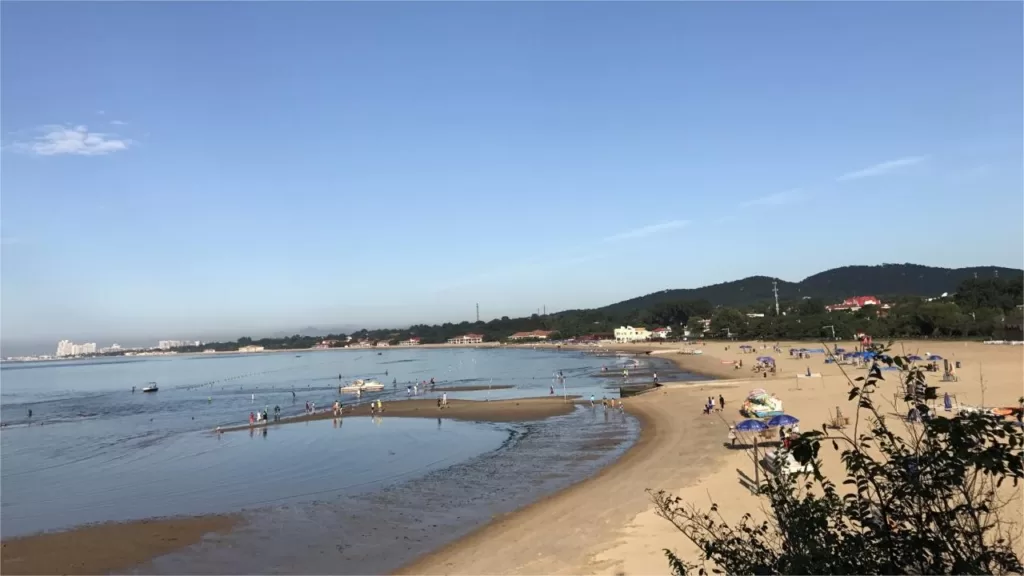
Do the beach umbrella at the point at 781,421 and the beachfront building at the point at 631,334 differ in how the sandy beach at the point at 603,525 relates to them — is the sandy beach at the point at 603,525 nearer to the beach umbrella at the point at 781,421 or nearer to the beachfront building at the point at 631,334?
the beach umbrella at the point at 781,421

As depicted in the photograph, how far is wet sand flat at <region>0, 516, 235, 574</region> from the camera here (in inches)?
543

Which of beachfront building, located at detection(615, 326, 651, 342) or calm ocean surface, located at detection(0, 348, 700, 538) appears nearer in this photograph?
calm ocean surface, located at detection(0, 348, 700, 538)

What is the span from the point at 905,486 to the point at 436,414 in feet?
120

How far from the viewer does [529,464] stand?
2225 cm

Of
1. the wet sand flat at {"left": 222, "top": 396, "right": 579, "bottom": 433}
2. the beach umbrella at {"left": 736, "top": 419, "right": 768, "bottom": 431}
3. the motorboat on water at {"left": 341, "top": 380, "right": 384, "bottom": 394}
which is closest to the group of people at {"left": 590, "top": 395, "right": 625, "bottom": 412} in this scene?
the wet sand flat at {"left": 222, "top": 396, "right": 579, "bottom": 433}

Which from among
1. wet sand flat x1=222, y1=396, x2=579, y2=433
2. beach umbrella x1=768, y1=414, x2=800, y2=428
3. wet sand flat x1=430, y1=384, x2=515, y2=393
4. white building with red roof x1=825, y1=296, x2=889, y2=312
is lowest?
wet sand flat x1=430, y1=384, x2=515, y2=393

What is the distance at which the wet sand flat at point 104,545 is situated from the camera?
13.8m

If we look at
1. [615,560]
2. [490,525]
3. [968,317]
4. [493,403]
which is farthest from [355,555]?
[968,317]

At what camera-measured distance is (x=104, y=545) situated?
595 inches

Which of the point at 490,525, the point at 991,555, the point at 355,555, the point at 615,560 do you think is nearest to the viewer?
the point at 991,555

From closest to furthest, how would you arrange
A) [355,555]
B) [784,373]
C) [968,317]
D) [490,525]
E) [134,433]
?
[355,555]
[490,525]
[134,433]
[784,373]
[968,317]

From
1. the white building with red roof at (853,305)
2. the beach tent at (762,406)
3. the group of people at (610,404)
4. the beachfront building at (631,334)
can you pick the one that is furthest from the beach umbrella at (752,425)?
the beachfront building at (631,334)

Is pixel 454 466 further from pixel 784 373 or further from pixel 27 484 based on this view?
pixel 784 373

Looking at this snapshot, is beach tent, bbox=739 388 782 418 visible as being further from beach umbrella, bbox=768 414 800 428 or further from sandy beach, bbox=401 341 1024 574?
beach umbrella, bbox=768 414 800 428
